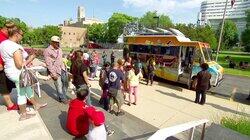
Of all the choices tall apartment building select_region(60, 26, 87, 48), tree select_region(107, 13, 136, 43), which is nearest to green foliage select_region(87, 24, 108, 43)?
tree select_region(107, 13, 136, 43)

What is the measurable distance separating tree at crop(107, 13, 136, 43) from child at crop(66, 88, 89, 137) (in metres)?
81.6

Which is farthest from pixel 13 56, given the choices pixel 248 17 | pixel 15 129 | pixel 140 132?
pixel 248 17

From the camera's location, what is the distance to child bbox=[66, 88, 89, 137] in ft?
16.9

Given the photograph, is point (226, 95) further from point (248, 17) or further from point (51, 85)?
point (248, 17)

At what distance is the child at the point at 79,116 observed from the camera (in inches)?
202

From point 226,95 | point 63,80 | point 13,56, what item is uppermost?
point 13,56

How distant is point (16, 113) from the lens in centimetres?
640

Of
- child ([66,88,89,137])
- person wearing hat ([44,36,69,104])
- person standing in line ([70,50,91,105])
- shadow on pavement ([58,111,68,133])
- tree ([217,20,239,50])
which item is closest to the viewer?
child ([66,88,89,137])

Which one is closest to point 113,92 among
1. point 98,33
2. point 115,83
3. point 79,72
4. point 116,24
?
point 115,83

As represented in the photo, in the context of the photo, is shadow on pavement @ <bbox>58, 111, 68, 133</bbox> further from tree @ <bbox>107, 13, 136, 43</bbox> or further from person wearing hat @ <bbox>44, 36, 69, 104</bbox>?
tree @ <bbox>107, 13, 136, 43</bbox>

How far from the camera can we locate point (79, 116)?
16.8 feet

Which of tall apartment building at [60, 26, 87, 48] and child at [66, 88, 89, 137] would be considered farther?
tall apartment building at [60, 26, 87, 48]

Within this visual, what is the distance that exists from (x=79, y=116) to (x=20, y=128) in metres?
1.50

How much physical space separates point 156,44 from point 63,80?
32.5 feet
